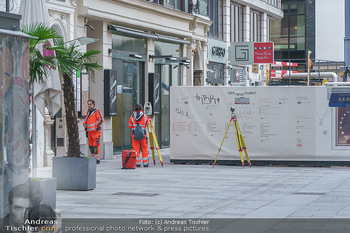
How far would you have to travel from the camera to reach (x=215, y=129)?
2258 centimetres

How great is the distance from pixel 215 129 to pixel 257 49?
6.87 metres

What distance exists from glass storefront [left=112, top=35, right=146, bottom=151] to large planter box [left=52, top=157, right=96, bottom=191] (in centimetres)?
1137

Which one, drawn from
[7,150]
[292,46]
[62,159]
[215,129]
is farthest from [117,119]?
[292,46]

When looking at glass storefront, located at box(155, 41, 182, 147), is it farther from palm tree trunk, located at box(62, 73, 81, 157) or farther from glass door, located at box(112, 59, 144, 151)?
palm tree trunk, located at box(62, 73, 81, 157)

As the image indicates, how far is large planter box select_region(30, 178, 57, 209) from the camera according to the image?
10.3 metres

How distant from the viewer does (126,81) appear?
27688 mm

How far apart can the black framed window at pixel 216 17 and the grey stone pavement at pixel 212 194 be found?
1819 centimetres

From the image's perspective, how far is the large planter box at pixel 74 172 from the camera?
15148 mm

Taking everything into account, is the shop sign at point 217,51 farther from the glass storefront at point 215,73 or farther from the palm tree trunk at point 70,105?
the palm tree trunk at point 70,105

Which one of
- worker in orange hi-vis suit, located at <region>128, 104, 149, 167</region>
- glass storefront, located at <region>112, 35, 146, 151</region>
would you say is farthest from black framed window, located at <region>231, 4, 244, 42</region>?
worker in orange hi-vis suit, located at <region>128, 104, 149, 167</region>

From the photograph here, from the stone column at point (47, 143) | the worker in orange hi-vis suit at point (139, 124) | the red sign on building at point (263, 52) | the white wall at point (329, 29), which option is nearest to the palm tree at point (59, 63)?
the stone column at point (47, 143)

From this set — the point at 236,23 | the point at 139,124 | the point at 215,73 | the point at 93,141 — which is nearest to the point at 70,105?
the point at 139,124

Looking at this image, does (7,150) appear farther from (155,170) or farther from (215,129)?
(215,129)

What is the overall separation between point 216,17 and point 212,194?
25.8 m
